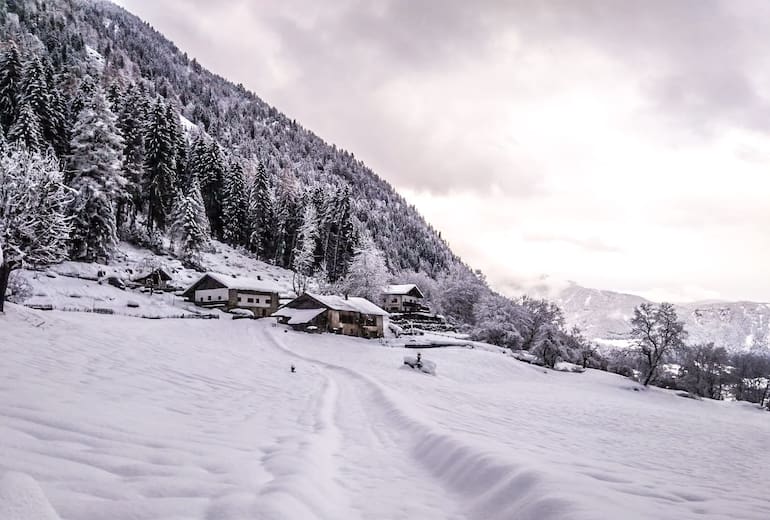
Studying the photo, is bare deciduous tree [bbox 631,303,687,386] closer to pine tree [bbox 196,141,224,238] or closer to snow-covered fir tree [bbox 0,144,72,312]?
snow-covered fir tree [bbox 0,144,72,312]

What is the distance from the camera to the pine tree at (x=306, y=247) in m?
74.9

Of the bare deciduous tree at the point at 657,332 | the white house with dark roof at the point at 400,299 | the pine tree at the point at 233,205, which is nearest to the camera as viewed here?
the bare deciduous tree at the point at 657,332

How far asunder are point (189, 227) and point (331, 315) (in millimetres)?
28397

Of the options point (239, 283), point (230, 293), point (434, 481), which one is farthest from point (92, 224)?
point (434, 481)

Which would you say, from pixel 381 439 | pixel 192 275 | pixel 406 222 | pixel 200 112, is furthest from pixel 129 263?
pixel 406 222

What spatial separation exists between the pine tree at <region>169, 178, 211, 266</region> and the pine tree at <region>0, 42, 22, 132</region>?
69.4 ft

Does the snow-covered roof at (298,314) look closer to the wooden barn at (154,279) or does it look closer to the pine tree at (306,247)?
the wooden barn at (154,279)

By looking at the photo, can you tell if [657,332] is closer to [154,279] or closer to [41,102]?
[154,279]

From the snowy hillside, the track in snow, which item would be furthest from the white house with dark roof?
the track in snow

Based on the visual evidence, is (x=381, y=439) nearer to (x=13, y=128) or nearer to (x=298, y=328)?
(x=298, y=328)

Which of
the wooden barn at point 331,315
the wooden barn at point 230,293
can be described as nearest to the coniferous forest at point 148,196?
the wooden barn at point 230,293

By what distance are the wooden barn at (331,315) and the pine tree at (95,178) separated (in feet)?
69.2

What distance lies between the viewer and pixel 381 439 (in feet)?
23.4

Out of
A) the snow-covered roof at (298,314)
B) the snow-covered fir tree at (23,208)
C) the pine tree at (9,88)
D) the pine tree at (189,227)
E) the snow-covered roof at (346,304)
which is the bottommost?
the snow-covered roof at (298,314)
